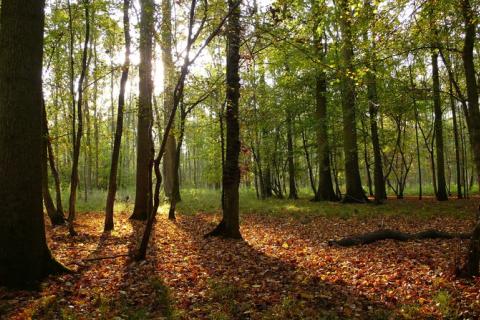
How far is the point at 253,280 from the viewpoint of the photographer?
688 cm

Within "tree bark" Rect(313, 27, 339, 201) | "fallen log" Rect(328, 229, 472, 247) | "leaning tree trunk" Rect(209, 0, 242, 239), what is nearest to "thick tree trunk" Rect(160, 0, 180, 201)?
"leaning tree trunk" Rect(209, 0, 242, 239)

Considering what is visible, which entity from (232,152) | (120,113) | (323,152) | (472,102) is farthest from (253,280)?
(323,152)

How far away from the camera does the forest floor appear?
206 inches

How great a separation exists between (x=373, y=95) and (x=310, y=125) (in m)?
4.47

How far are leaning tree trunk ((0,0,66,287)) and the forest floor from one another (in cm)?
57

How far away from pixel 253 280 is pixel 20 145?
465 cm

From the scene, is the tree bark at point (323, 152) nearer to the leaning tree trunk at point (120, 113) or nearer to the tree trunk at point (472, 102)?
the tree trunk at point (472, 102)

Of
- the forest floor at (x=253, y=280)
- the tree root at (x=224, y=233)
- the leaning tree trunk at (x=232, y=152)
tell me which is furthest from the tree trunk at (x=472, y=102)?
the tree root at (x=224, y=233)

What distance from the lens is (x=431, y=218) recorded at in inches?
531

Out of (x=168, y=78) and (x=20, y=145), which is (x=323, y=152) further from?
(x=20, y=145)

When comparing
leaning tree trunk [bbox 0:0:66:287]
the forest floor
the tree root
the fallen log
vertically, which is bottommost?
the forest floor

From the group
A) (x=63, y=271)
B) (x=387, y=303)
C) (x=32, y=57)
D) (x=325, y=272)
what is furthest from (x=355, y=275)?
(x=32, y=57)

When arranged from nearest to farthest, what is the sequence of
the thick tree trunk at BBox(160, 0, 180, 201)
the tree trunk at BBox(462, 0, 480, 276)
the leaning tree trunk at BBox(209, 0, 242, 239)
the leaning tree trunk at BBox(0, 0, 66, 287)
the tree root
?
1. the leaning tree trunk at BBox(0, 0, 66, 287)
2. the tree trunk at BBox(462, 0, 480, 276)
3. the thick tree trunk at BBox(160, 0, 180, 201)
4. the leaning tree trunk at BBox(209, 0, 242, 239)
5. the tree root

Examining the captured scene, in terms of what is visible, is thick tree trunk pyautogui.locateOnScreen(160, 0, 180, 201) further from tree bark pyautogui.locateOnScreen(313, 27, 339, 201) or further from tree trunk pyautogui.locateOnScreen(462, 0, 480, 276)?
tree bark pyautogui.locateOnScreen(313, 27, 339, 201)
